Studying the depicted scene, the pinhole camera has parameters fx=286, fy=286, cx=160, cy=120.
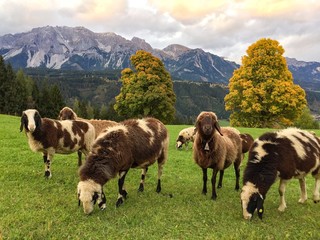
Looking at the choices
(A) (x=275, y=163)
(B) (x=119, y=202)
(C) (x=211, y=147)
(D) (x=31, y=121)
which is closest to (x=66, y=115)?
(D) (x=31, y=121)

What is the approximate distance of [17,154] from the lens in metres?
16.7

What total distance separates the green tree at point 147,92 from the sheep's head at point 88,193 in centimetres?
3982

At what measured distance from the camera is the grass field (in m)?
7.91

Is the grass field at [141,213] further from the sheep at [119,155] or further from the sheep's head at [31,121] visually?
the sheep's head at [31,121]

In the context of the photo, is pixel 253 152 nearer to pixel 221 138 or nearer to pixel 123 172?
pixel 221 138

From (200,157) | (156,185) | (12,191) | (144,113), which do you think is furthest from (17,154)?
(144,113)

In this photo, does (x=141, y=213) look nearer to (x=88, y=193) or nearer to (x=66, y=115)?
(x=88, y=193)

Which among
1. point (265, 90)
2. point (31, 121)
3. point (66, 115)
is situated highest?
point (265, 90)

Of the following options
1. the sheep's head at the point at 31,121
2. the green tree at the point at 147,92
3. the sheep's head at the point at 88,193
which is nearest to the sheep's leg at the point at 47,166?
the sheep's head at the point at 31,121

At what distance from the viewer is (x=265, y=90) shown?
132 feet

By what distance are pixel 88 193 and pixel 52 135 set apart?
5472 mm

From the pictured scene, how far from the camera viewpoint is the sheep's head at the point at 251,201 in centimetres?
888

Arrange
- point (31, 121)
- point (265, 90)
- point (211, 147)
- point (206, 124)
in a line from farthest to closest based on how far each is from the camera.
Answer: point (265, 90)
point (31, 121)
point (211, 147)
point (206, 124)

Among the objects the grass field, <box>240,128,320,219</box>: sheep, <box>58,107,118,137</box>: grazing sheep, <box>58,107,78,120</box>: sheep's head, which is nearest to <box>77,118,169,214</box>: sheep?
the grass field
